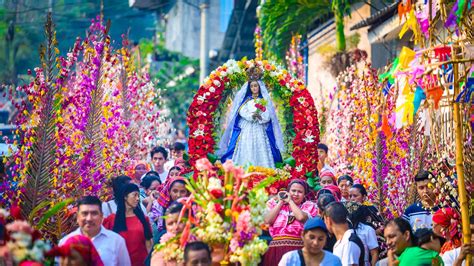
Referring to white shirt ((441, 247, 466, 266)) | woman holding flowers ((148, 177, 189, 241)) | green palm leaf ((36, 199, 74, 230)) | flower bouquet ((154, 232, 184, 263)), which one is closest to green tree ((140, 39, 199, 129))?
woman holding flowers ((148, 177, 189, 241))

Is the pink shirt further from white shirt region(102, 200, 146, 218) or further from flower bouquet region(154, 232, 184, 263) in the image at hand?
flower bouquet region(154, 232, 184, 263)

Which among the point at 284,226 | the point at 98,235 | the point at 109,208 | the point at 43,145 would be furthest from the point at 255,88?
the point at 98,235

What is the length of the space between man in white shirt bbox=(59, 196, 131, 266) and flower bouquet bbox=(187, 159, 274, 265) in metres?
1.37

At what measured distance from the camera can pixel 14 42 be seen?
1145 inches

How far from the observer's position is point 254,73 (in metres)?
16.8

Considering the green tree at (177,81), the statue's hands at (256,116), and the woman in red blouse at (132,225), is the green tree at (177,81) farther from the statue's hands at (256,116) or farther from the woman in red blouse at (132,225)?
the woman in red blouse at (132,225)

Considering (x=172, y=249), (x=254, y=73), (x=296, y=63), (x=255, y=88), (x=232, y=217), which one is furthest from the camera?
(x=296, y=63)

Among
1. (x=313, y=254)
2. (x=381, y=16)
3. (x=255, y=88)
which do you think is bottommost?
(x=313, y=254)

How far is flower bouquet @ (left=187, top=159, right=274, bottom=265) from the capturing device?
8742 mm

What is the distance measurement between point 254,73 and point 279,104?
0.71 m

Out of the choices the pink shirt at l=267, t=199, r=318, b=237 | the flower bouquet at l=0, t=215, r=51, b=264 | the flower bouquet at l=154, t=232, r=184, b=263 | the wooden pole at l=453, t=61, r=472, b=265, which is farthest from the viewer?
the pink shirt at l=267, t=199, r=318, b=237

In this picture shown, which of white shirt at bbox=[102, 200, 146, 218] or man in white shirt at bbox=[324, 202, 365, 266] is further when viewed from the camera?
white shirt at bbox=[102, 200, 146, 218]

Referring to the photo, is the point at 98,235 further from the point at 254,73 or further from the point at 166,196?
the point at 254,73

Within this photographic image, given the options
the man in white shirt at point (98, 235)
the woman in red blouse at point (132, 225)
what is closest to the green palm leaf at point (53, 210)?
the man in white shirt at point (98, 235)
